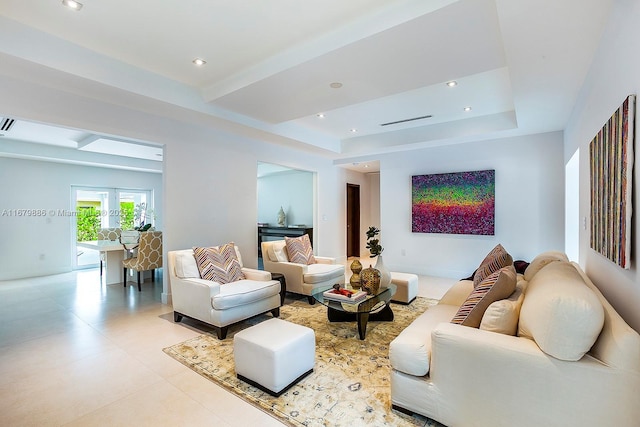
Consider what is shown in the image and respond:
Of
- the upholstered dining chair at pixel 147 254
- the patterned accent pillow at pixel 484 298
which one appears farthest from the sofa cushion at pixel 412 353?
the upholstered dining chair at pixel 147 254

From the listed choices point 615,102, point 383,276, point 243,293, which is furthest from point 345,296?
point 615,102

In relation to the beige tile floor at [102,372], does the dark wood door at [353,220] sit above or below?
above

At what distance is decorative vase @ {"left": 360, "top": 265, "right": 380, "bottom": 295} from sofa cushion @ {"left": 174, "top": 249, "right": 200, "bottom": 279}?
188cm

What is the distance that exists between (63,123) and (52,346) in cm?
224

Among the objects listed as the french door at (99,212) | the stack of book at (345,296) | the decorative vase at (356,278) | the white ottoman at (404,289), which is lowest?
the white ottoman at (404,289)

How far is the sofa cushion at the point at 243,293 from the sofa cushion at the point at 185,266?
15.6 inches

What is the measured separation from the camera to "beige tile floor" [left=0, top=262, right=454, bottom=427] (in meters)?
1.90

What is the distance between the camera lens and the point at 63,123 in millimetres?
3211

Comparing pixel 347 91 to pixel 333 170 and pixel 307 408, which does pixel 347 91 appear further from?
pixel 333 170

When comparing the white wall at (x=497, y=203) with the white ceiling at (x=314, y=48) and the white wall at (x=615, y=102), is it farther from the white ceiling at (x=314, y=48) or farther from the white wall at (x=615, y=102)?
the white wall at (x=615, y=102)

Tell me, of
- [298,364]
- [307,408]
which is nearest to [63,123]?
[298,364]

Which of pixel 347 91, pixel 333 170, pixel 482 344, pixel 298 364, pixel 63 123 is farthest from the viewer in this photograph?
pixel 333 170

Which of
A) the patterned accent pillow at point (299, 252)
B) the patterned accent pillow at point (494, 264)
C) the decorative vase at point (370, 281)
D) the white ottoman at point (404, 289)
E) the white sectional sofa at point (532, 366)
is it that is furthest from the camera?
the patterned accent pillow at point (299, 252)

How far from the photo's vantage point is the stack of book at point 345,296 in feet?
9.70
